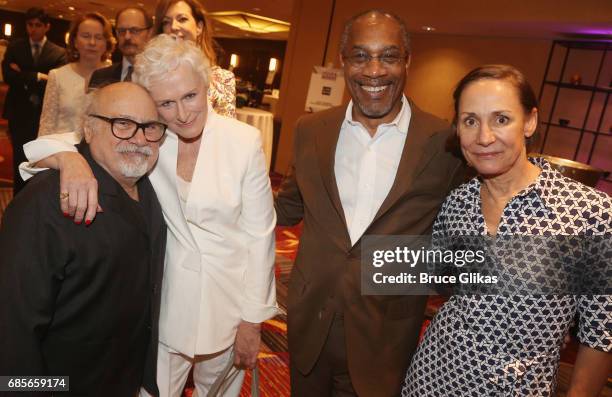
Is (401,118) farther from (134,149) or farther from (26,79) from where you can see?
(26,79)

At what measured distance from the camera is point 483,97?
1461 mm

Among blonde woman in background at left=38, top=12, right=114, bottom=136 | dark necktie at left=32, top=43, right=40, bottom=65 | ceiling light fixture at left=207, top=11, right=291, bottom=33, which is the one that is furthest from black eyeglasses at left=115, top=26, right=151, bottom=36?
ceiling light fixture at left=207, top=11, right=291, bottom=33

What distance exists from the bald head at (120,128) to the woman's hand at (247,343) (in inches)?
29.6

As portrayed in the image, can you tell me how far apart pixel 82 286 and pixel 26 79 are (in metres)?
3.95

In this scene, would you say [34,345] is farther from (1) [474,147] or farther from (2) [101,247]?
(1) [474,147]

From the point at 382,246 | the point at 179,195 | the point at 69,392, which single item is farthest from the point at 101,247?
the point at 382,246

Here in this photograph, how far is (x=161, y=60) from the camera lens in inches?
62.2

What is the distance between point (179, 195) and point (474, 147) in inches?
41.2

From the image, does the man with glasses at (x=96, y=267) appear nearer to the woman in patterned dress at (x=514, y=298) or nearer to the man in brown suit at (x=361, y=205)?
the man in brown suit at (x=361, y=205)

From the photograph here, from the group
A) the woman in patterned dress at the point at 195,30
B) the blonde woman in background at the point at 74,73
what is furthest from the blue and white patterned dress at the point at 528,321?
the blonde woman in background at the point at 74,73

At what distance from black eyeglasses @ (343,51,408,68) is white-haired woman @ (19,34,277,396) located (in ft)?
1.71

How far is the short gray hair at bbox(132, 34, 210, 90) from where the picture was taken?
62.2 inches

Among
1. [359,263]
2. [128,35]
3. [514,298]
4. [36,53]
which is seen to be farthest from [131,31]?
[514,298]

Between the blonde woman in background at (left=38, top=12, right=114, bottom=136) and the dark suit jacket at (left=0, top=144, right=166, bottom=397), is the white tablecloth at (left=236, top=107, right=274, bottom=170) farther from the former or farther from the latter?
the dark suit jacket at (left=0, top=144, right=166, bottom=397)
